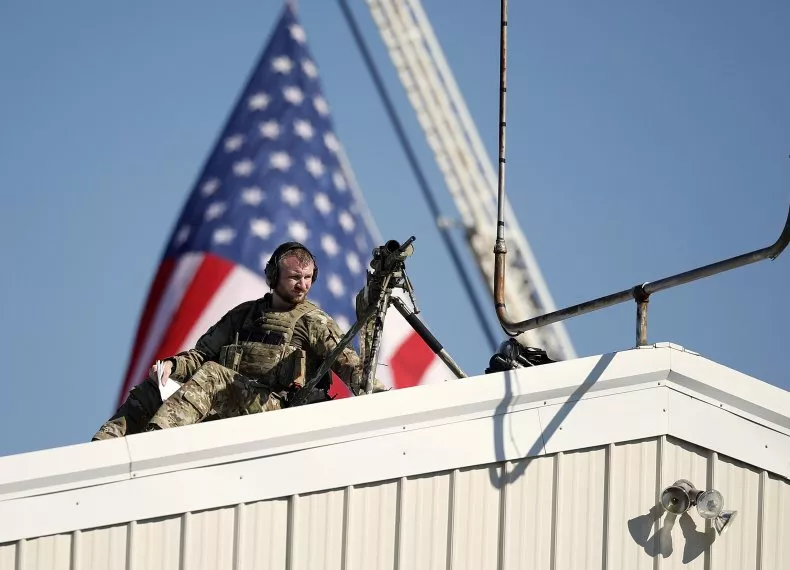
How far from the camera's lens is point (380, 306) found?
965cm

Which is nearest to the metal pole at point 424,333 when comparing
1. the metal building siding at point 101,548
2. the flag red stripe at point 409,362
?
the metal building siding at point 101,548

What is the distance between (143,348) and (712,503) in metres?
12.2

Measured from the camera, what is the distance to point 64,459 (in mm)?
8609

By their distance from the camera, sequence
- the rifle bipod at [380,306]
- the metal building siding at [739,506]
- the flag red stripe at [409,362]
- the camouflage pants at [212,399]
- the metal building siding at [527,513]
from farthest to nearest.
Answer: the flag red stripe at [409,362], the camouflage pants at [212,399], the rifle bipod at [380,306], the metal building siding at [739,506], the metal building siding at [527,513]

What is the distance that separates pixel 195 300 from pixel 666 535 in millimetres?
11964

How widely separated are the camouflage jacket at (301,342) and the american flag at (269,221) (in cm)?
741

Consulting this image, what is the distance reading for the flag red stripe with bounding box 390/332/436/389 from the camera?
728 inches

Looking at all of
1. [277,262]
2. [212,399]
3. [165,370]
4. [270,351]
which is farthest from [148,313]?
[212,399]

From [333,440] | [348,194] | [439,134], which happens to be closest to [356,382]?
[333,440]

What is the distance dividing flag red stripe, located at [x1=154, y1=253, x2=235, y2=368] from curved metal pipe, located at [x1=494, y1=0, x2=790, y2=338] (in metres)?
10.4

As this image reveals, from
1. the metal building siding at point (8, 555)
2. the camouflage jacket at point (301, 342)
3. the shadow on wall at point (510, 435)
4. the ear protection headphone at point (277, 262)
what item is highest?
the ear protection headphone at point (277, 262)

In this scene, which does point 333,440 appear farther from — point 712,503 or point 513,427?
point 712,503

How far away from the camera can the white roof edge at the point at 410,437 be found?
338 inches

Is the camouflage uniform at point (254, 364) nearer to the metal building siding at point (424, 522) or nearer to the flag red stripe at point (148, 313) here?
the metal building siding at point (424, 522)
